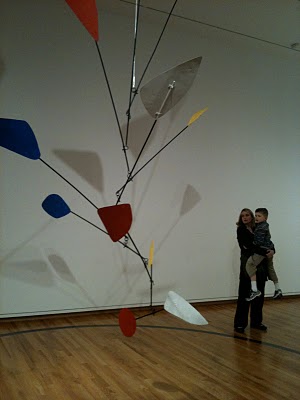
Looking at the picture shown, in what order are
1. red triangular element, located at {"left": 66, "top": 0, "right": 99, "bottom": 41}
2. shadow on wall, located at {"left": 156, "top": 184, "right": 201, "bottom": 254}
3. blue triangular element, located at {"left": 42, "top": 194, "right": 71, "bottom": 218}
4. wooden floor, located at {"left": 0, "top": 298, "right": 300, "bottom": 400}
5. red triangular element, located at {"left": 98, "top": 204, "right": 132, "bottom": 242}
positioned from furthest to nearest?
shadow on wall, located at {"left": 156, "top": 184, "right": 201, "bottom": 254}
blue triangular element, located at {"left": 42, "top": 194, "right": 71, "bottom": 218}
wooden floor, located at {"left": 0, "top": 298, "right": 300, "bottom": 400}
red triangular element, located at {"left": 98, "top": 204, "right": 132, "bottom": 242}
red triangular element, located at {"left": 66, "top": 0, "right": 99, "bottom": 41}

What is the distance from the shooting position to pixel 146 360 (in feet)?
9.98

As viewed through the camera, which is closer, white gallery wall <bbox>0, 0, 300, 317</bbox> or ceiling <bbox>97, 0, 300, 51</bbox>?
white gallery wall <bbox>0, 0, 300, 317</bbox>

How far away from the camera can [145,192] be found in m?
4.63

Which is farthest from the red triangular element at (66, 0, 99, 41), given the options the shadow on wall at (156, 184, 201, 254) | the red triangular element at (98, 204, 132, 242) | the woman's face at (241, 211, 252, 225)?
the shadow on wall at (156, 184, 201, 254)

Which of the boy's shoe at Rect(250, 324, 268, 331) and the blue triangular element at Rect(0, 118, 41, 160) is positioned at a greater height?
the blue triangular element at Rect(0, 118, 41, 160)

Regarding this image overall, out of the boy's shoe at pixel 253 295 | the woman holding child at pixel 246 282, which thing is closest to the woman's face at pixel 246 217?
the woman holding child at pixel 246 282

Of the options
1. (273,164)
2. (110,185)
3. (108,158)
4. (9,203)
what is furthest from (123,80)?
(273,164)

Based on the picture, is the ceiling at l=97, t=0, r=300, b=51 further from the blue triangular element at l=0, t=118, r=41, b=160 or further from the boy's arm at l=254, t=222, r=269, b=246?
the blue triangular element at l=0, t=118, r=41, b=160

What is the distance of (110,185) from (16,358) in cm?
203

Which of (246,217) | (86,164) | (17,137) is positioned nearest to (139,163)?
(86,164)

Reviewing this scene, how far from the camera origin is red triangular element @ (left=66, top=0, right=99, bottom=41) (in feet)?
6.69

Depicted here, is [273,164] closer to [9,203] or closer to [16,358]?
[9,203]

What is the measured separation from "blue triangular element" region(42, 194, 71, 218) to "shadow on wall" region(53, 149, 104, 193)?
1245mm

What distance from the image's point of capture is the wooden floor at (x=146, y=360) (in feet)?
8.30
